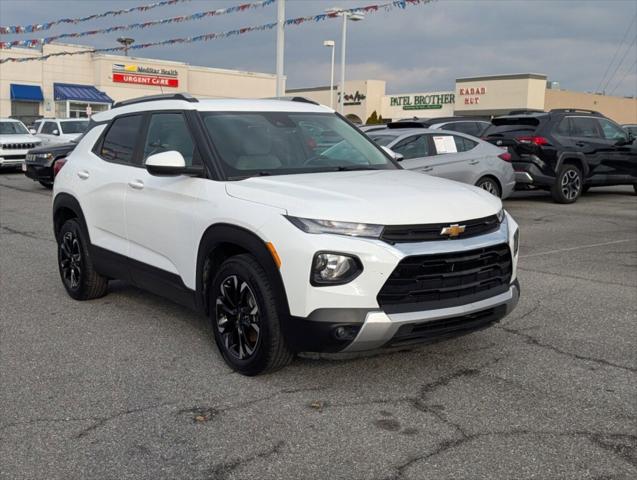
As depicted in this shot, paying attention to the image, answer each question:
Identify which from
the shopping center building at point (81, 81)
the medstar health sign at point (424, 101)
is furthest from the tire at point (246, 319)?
the medstar health sign at point (424, 101)

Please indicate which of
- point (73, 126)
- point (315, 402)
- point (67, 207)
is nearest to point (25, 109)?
point (73, 126)

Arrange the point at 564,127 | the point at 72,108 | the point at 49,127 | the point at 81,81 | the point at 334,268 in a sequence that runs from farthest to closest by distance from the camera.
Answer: the point at 81,81 → the point at 72,108 → the point at 49,127 → the point at 564,127 → the point at 334,268

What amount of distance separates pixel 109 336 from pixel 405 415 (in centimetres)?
259

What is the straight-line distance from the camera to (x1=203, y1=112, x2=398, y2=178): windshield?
16.0 ft

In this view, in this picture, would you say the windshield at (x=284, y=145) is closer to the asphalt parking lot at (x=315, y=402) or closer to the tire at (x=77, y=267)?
the asphalt parking lot at (x=315, y=402)

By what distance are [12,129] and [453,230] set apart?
72.2 ft

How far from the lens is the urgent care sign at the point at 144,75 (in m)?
49.9

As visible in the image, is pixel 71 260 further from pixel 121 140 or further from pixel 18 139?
pixel 18 139

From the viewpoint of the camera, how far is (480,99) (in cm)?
5650

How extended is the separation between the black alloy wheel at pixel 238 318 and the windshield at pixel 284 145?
2.58 ft

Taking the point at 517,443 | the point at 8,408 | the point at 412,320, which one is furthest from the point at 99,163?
the point at 517,443

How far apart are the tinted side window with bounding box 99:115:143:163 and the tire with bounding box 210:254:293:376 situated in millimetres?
A: 1812

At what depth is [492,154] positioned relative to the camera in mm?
12641

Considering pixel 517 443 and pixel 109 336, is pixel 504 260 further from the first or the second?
Result: pixel 109 336
